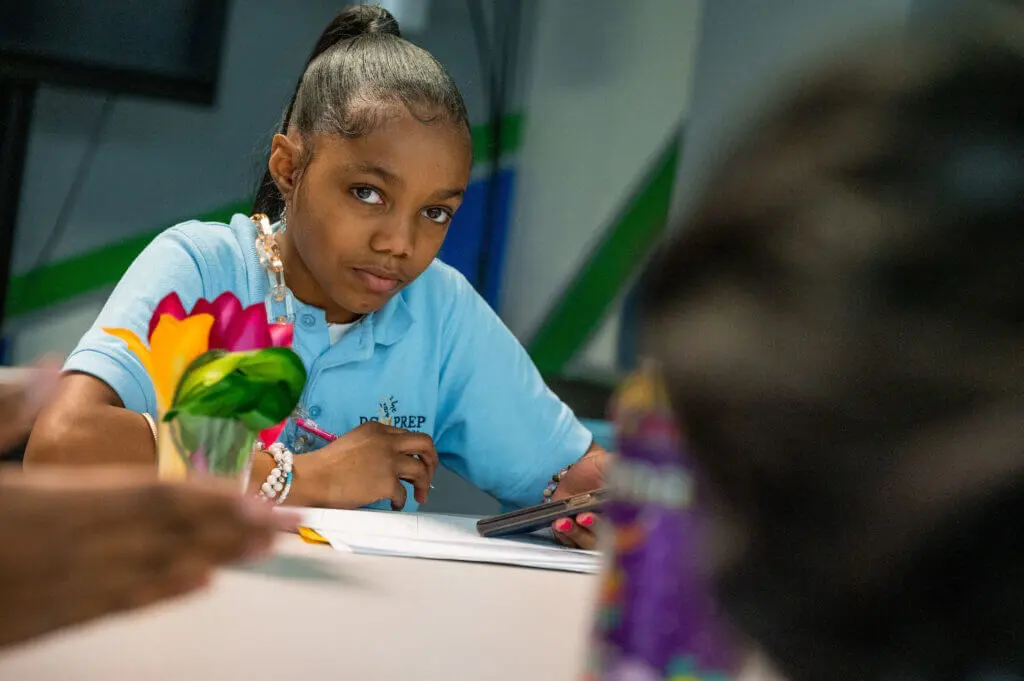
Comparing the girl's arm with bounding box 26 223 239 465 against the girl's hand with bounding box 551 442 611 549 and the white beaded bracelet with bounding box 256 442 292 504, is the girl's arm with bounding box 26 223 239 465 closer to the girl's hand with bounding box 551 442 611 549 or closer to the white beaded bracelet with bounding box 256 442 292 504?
the white beaded bracelet with bounding box 256 442 292 504

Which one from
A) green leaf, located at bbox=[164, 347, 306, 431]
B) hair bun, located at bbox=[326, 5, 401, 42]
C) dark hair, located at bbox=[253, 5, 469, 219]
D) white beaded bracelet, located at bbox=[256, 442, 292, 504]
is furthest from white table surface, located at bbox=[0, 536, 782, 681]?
hair bun, located at bbox=[326, 5, 401, 42]

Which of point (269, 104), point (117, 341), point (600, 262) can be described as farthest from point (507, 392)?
point (269, 104)

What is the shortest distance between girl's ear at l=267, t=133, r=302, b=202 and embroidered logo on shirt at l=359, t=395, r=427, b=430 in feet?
0.97

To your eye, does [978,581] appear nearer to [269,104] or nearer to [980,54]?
[980,54]

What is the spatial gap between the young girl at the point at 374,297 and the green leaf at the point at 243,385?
1.27ft

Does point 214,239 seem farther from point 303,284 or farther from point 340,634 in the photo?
point 340,634

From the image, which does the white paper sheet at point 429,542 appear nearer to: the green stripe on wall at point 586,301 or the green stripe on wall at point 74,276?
the green stripe on wall at point 586,301

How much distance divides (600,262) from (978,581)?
8.74ft

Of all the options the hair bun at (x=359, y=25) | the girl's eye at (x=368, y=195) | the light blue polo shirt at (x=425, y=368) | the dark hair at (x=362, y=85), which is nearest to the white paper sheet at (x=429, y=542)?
the light blue polo shirt at (x=425, y=368)

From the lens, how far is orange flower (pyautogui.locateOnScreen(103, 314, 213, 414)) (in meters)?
0.73

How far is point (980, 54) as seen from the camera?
302 mm

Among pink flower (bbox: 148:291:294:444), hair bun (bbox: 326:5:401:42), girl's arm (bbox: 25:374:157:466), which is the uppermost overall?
hair bun (bbox: 326:5:401:42)

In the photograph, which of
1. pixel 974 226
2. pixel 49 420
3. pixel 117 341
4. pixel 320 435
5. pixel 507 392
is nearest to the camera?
pixel 974 226

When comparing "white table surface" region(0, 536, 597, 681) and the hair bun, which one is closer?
"white table surface" region(0, 536, 597, 681)
